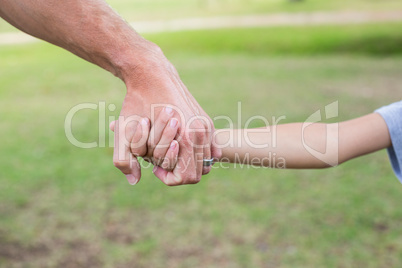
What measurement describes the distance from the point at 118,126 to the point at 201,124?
0.84 ft

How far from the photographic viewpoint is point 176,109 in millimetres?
1459

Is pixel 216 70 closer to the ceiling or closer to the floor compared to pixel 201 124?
closer to the ceiling

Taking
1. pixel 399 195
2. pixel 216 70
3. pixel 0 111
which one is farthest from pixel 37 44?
pixel 399 195

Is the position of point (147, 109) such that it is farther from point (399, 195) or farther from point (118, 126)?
point (399, 195)

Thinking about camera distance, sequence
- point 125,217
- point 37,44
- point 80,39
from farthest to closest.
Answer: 1. point 37,44
2. point 125,217
3. point 80,39

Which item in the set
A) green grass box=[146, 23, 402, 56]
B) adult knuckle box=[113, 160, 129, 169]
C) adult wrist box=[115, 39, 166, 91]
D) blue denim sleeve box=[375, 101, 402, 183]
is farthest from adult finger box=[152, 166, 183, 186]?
green grass box=[146, 23, 402, 56]

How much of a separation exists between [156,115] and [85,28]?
328mm

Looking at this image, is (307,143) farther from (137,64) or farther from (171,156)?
(137,64)

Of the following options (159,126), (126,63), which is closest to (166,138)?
(159,126)

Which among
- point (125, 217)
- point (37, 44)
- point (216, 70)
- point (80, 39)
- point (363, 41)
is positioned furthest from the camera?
point (37, 44)

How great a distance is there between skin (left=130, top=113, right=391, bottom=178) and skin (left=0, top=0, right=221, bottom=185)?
0.16 metres

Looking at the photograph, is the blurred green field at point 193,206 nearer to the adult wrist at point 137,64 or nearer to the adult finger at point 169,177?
the adult finger at point 169,177

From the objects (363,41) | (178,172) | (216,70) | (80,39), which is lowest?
(178,172)

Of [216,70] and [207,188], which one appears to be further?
[216,70]
